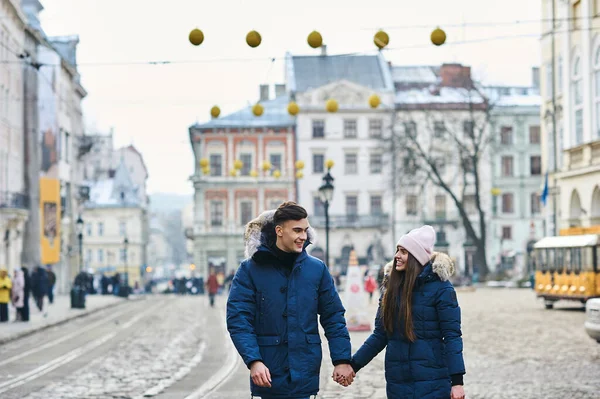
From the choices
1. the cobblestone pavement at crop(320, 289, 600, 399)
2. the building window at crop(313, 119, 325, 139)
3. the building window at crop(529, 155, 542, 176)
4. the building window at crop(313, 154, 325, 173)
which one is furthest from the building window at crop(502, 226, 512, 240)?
the cobblestone pavement at crop(320, 289, 600, 399)

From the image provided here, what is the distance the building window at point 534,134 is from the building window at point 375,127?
1142 cm

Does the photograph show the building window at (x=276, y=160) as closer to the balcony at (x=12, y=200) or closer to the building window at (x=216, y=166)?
the building window at (x=216, y=166)

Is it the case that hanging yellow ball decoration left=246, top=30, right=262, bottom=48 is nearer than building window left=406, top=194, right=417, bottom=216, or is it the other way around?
hanging yellow ball decoration left=246, top=30, right=262, bottom=48

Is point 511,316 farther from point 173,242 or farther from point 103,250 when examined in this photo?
point 173,242

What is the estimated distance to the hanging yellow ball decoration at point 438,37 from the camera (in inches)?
810

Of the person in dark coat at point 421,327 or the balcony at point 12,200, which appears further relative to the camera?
the balcony at point 12,200

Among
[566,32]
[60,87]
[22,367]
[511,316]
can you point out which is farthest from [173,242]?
[22,367]

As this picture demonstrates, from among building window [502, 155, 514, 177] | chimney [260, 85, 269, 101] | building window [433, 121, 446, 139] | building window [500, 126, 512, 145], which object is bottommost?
building window [502, 155, 514, 177]

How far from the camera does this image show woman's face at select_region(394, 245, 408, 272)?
6672 millimetres

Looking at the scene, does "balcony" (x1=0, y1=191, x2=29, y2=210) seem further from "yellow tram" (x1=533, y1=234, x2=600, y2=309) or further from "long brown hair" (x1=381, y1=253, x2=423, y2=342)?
"long brown hair" (x1=381, y1=253, x2=423, y2=342)

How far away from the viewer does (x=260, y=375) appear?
6055 millimetres

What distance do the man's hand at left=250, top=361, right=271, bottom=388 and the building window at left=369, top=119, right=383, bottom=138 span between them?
7751 cm

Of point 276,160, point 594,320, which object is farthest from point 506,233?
point 594,320

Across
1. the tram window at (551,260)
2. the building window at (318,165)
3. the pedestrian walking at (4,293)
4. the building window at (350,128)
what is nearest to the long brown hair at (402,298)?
the pedestrian walking at (4,293)
